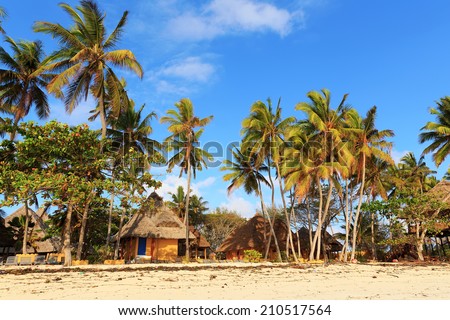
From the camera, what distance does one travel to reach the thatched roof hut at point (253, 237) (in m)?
28.6

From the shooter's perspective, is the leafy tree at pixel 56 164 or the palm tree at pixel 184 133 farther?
the palm tree at pixel 184 133

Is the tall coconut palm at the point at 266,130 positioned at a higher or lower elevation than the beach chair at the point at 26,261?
higher

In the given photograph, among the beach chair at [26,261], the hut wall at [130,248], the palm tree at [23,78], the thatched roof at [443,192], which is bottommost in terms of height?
the beach chair at [26,261]

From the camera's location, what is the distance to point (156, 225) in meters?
24.2

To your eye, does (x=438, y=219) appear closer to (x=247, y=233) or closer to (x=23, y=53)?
(x=247, y=233)

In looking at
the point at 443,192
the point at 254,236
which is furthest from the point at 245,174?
the point at 443,192

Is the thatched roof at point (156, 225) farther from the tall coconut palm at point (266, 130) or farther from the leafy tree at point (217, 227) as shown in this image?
the leafy tree at point (217, 227)

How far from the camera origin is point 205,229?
147ft

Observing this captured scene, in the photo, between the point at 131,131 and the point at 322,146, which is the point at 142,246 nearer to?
the point at 131,131

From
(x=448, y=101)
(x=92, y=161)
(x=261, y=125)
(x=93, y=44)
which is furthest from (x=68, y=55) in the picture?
(x=448, y=101)

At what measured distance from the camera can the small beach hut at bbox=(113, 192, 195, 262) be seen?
23.3 meters

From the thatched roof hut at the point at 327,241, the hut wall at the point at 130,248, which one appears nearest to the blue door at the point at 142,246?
the hut wall at the point at 130,248

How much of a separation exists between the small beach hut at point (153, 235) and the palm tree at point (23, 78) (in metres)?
9.32

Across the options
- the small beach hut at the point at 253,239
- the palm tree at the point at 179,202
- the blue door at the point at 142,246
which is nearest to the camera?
the blue door at the point at 142,246
